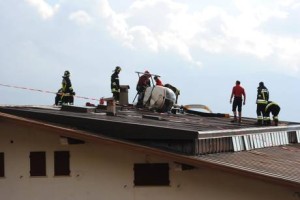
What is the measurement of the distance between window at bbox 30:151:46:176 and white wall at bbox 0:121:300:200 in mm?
122

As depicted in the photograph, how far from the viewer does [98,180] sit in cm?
1705

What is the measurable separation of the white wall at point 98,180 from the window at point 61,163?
0.40 ft

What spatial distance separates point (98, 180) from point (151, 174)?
1.50 m

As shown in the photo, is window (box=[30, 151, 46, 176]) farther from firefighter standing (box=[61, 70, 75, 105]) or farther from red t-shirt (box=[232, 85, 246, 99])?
firefighter standing (box=[61, 70, 75, 105])

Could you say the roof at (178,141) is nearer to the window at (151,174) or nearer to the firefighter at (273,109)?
the window at (151,174)

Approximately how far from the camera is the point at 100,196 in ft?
55.7

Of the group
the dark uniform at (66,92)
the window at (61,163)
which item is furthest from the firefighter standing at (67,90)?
the window at (61,163)

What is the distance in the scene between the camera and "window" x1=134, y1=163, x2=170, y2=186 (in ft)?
55.2

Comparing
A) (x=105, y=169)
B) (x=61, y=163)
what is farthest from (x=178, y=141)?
(x=61, y=163)

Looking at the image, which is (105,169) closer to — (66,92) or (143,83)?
(66,92)

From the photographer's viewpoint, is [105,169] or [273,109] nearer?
[105,169]

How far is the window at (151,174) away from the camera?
16812 mm

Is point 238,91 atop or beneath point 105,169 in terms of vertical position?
atop

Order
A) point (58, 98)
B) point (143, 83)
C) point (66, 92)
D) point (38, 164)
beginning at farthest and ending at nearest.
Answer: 1. point (143, 83)
2. point (58, 98)
3. point (66, 92)
4. point (38, 164)
